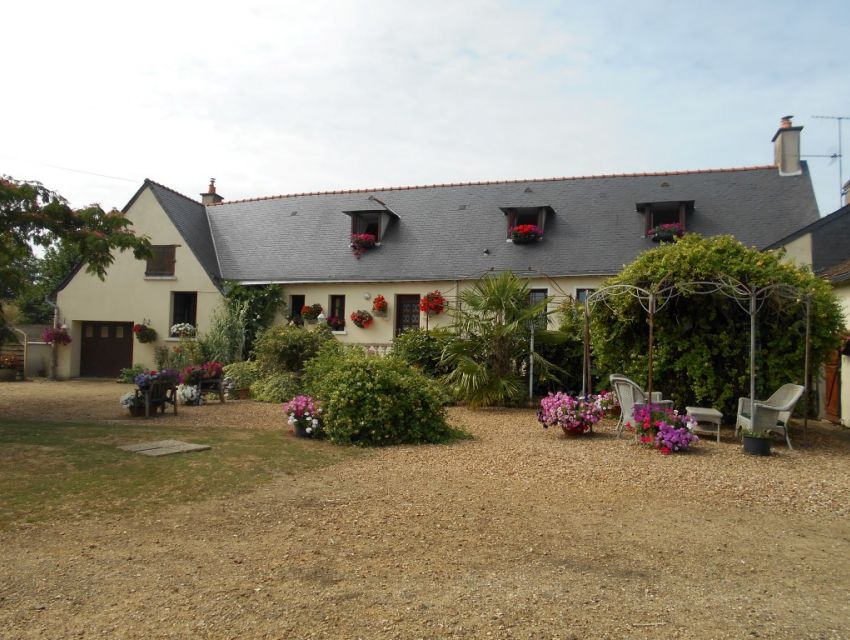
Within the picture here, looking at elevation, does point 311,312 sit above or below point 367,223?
below

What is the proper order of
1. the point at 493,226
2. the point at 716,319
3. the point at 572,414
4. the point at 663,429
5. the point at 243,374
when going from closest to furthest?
the point at 663,429
the point at 572,414
the point at 716,319
the point at 243,374
the point at 493,226

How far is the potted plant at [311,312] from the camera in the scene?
763 inches

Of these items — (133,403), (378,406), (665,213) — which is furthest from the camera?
(665,213)

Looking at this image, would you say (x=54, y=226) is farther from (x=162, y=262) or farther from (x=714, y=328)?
(x=714, y=328)

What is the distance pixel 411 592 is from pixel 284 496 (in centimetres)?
245

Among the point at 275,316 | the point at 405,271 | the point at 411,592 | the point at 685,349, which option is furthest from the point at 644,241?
the point at 411,592

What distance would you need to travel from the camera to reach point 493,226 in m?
19.8

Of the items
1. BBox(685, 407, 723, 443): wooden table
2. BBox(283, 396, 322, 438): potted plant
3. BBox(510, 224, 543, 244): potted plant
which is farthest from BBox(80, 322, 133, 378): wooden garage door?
BBox(685, 407, 723, 443): wooden table

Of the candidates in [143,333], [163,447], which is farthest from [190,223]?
[163,447]

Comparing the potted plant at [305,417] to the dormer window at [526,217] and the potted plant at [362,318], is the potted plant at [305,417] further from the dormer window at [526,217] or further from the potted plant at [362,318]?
the dormer window at [526,217]

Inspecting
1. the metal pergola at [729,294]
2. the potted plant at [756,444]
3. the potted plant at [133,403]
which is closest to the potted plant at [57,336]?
the potted plant at [133,403]

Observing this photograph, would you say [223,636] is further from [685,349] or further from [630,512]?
[685,349]

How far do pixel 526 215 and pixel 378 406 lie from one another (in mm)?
12237

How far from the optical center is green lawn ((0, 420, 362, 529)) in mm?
5363
